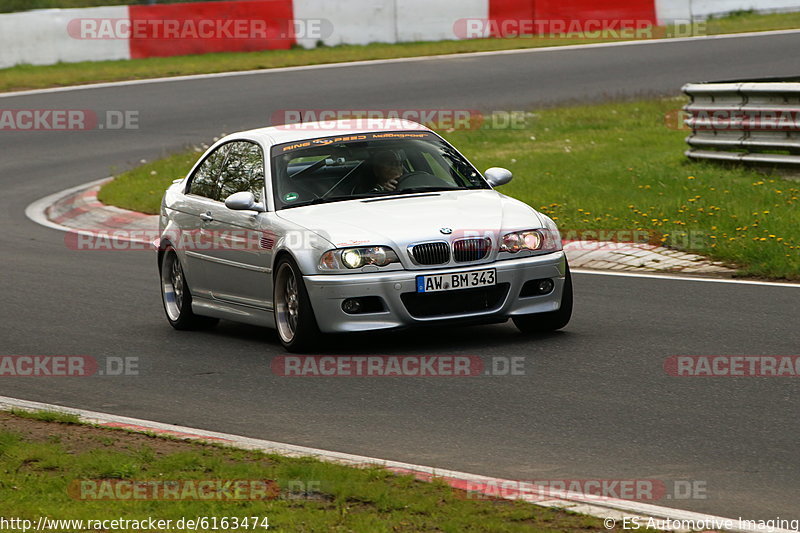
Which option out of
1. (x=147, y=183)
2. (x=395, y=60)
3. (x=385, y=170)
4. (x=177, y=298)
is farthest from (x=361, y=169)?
(x=395, y=60)

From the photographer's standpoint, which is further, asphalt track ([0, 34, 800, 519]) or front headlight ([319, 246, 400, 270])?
front headlight ([319, 246, 400, 270])

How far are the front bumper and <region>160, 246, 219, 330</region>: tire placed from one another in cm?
218

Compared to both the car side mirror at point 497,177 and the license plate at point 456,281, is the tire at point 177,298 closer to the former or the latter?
the car side mirror at point 497,177

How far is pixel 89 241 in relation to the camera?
16.9 metres

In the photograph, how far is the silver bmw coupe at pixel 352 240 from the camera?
364 inches

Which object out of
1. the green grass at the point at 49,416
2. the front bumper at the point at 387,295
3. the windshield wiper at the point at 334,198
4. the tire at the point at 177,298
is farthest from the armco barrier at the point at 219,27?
the green grass at the point at 49,416

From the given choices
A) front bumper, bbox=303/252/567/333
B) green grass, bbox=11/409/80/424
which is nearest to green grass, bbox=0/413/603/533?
green grass, bbox=11/409/80/424

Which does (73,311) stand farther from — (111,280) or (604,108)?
(604,108)

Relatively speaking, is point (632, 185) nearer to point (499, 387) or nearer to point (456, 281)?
point (456, 281)

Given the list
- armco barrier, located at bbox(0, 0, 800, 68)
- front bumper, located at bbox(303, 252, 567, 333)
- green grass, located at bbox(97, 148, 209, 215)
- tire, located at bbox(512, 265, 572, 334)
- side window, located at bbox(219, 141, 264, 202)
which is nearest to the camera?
front bumper, located at bbox(303, 252, 567, 333)

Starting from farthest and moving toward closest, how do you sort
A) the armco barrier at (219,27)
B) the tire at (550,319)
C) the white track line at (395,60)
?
the armco barrier at (219,27) → the white track line at (395,60) → the tire at (550,319)

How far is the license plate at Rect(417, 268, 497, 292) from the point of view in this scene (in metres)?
9.20

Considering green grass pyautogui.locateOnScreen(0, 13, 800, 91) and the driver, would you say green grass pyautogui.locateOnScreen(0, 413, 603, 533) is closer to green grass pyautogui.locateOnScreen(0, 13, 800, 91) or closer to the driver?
the driver

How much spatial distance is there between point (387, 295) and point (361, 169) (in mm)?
1429
